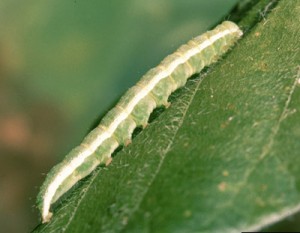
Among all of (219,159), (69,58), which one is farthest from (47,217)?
(69,58)

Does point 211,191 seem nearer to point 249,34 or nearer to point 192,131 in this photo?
point 192,131

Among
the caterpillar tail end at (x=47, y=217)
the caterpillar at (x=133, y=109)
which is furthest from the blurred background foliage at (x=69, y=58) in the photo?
the caterpillar tail end at (x=47, y=217)

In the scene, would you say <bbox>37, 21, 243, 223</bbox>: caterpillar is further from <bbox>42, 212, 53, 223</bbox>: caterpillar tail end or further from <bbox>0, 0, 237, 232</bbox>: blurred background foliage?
<bbox>0, 0, 237, 232</bbox>: blurred background foliage

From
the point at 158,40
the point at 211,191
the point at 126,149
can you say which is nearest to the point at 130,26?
the point at 158,40

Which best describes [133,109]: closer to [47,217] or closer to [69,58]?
[47,217]

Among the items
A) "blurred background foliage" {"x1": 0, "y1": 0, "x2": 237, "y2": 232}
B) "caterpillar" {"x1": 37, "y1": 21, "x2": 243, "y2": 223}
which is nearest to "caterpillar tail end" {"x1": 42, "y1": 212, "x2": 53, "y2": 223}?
"caterpillar" {"x1": 37, "y1": 21, "x2": 243, "y2": 223}
